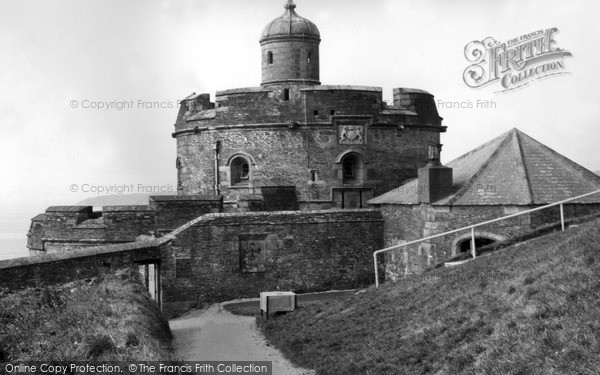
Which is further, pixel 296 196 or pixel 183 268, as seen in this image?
pixel 296 196

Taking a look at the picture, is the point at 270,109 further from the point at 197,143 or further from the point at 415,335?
the point at 415,335

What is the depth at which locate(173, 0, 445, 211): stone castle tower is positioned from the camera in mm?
25109

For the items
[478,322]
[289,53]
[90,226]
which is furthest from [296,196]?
[478,322]

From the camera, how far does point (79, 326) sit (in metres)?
9.61

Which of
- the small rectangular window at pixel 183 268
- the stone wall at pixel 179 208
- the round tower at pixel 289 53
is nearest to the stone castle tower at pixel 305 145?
the round tower at pixel 289 53

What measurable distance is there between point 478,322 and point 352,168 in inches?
623

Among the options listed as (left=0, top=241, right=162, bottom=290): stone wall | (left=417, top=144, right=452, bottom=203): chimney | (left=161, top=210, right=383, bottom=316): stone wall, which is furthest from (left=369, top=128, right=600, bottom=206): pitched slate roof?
(left=0, top=241, right=162, bottom=290): stone wall

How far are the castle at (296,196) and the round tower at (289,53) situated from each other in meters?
0.04

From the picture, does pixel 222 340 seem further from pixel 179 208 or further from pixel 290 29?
pixel 290 29

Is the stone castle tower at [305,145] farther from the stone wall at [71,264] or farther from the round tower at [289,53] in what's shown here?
the stone wall at [71,264]

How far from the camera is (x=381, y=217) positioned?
22.4 meters

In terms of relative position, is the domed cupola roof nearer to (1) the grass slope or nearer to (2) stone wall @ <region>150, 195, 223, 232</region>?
(2) stone wall @ <region>150, 195, 223, 232</region>

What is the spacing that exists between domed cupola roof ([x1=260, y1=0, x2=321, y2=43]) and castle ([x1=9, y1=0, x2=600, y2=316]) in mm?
47

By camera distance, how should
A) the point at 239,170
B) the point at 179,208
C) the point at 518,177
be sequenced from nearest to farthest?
the point at 518,177
the point at 179,208
the point at 239,170
